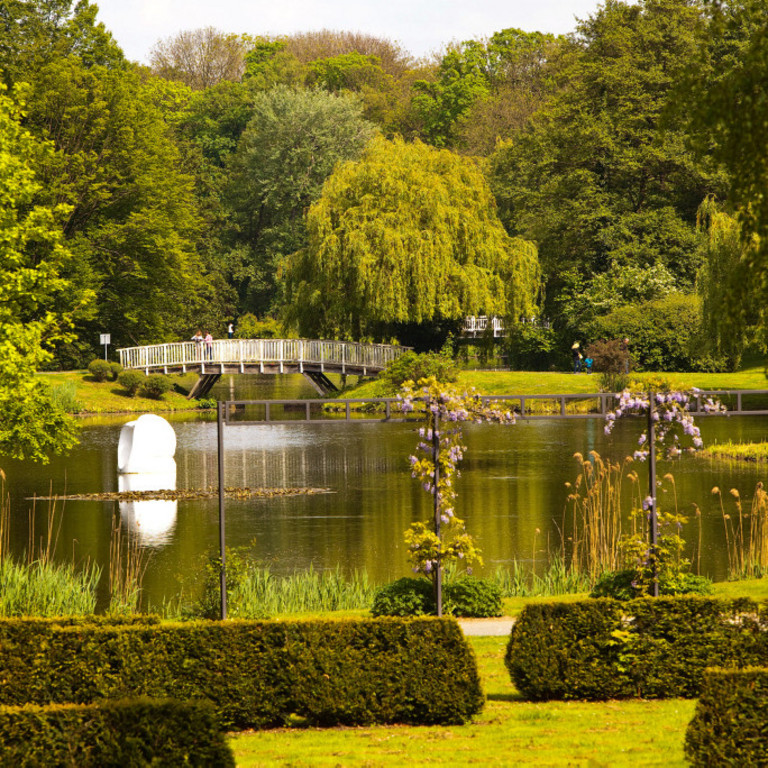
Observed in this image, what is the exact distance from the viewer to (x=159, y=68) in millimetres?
88375

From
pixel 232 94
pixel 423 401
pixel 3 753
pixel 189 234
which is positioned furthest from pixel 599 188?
pixel 3 753

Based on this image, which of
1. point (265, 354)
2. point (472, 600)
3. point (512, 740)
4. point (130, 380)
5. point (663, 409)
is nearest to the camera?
point (512, 740)

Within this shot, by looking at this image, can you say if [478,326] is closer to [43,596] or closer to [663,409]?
[663,409]

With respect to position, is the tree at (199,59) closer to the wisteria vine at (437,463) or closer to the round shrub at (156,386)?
the round shrub at (156,386)

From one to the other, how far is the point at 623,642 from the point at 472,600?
4.24m

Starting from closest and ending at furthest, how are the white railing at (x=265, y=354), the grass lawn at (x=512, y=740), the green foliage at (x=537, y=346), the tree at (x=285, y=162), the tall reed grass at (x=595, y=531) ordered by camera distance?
1. the grass lawn at (x=512, y=740)
2. the tall reed grass at (x=595, y=531)
3. the white railing at (x=265, y=354)
4. the green foliage at (x=537, y=346)
5. the tree at (x=285, y=162)

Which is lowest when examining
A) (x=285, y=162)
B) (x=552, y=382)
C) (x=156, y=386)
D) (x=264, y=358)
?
(x=156, y=386)

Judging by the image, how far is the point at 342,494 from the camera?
26.1 m

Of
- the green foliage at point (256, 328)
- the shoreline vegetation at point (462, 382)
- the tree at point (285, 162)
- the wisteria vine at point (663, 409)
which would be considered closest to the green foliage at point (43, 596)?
the wisteria vine at point (663, 409)

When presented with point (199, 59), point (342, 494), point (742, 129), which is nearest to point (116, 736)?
point (742, 129)

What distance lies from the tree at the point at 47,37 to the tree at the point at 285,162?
12.8 metres

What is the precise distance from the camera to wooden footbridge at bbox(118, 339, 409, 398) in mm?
45531

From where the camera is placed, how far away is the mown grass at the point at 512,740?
25.0ft

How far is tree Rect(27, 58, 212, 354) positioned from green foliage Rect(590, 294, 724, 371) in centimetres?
2054
